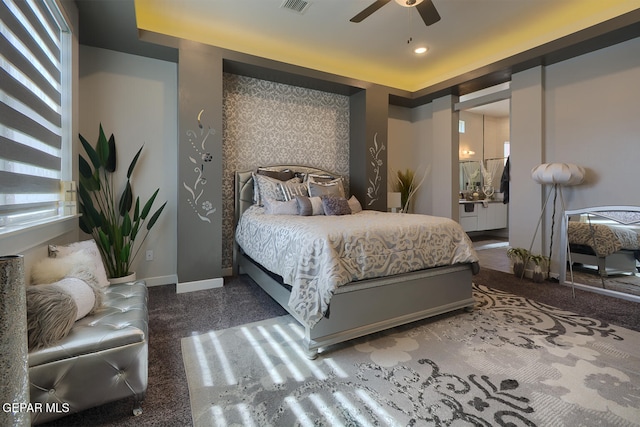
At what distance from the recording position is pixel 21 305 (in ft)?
2.65

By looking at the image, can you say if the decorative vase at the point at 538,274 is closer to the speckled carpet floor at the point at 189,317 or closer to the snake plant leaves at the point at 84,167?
the speckled carpet floor at the point at 189,317

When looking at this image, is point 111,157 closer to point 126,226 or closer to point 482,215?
point 126,226

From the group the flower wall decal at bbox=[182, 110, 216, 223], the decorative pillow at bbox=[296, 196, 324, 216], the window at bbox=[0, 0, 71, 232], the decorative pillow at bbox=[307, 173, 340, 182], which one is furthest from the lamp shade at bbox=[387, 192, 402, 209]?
the window at bbox=[0, 0, 71, 232]

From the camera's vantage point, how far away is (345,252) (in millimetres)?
1982

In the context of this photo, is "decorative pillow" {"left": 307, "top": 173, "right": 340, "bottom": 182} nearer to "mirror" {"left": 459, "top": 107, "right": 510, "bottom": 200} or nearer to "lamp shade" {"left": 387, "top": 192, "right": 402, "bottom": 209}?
"lamp shade" {"left": 387, "top": 192, "right": 402, "bottom": 209}

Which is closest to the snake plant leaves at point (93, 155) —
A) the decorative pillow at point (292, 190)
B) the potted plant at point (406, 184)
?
the decorative pillow at point (292, 190)

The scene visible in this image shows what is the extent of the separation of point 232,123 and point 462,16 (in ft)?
9.49

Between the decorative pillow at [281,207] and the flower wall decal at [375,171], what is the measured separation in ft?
5.24

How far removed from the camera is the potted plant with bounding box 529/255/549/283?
3.46 metres

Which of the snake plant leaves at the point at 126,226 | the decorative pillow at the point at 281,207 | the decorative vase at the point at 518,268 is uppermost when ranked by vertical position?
the decorative pillow at the point at 281,207

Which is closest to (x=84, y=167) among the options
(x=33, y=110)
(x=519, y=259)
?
(x=33, y=110)

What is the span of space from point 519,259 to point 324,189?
2.56m

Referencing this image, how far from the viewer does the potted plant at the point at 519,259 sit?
11.8 feet

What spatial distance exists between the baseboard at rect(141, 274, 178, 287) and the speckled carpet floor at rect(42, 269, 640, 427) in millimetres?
98
